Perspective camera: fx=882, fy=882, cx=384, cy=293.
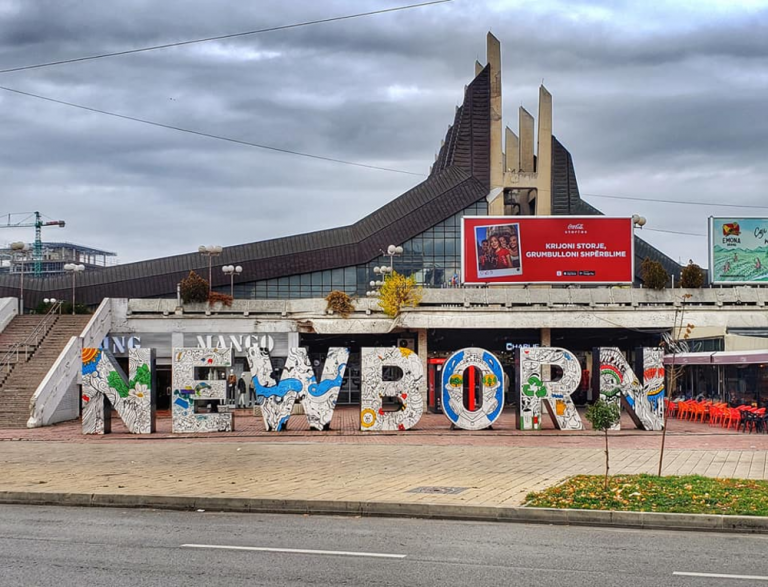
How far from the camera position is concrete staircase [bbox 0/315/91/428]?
32781 millimetres

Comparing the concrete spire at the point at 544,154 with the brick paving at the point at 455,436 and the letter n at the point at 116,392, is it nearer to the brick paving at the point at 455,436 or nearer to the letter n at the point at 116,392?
the brick paving at the point at 455,436

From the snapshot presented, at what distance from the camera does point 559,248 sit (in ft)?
149

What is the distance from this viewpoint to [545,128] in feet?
232

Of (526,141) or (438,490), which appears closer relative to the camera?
(438,490)

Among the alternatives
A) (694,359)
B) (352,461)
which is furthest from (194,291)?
(352,461)

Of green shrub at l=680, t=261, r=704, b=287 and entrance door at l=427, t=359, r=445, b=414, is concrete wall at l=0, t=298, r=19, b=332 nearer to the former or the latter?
entrance door at l=427, t=359, r=445, b=414

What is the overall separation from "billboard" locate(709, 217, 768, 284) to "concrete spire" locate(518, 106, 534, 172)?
28492 millimetres

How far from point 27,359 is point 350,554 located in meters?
29.8

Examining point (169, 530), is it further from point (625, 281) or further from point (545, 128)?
point (545, 128)

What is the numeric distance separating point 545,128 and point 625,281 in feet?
91.5

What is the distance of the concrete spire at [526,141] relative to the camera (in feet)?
240

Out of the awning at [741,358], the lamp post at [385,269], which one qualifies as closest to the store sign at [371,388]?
the awning at [741,358]

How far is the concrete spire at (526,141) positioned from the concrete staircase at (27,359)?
43.1 metres

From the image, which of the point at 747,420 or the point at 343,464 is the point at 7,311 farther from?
the point at 747,420
